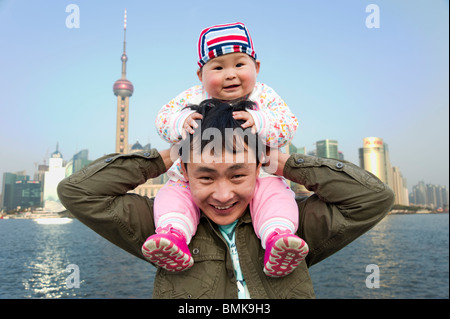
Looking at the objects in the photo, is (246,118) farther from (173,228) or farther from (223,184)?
(173,228)

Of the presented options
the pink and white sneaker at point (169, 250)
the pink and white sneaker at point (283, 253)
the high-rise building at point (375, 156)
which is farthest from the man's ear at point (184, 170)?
the high-rise building at point (375, 156)

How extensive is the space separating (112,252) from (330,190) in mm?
58724

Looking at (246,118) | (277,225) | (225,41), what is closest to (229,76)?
(225,41)

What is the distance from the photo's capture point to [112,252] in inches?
2141

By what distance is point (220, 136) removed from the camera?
175 centimetres

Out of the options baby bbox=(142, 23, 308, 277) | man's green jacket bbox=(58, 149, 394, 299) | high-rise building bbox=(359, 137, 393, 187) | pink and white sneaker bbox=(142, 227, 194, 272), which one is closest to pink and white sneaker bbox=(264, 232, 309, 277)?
baby bbox=(142, 23, 308, 277)

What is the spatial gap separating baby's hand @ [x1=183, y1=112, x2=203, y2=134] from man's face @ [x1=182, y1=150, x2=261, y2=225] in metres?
0.20

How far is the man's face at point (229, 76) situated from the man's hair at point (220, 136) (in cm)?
24

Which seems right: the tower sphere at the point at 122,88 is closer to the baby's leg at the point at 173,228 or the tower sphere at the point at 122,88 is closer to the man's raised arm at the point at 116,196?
the man's raised arm at the point at 116,196

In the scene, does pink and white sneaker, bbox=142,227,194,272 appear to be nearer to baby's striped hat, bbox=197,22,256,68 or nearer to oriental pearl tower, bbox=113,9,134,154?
baby's striped hat, bbox=197,22,256,68

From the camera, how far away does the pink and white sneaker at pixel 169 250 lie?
1560 millimetres

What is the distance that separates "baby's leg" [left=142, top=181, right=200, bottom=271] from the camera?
1573mm

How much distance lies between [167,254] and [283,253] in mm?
601
